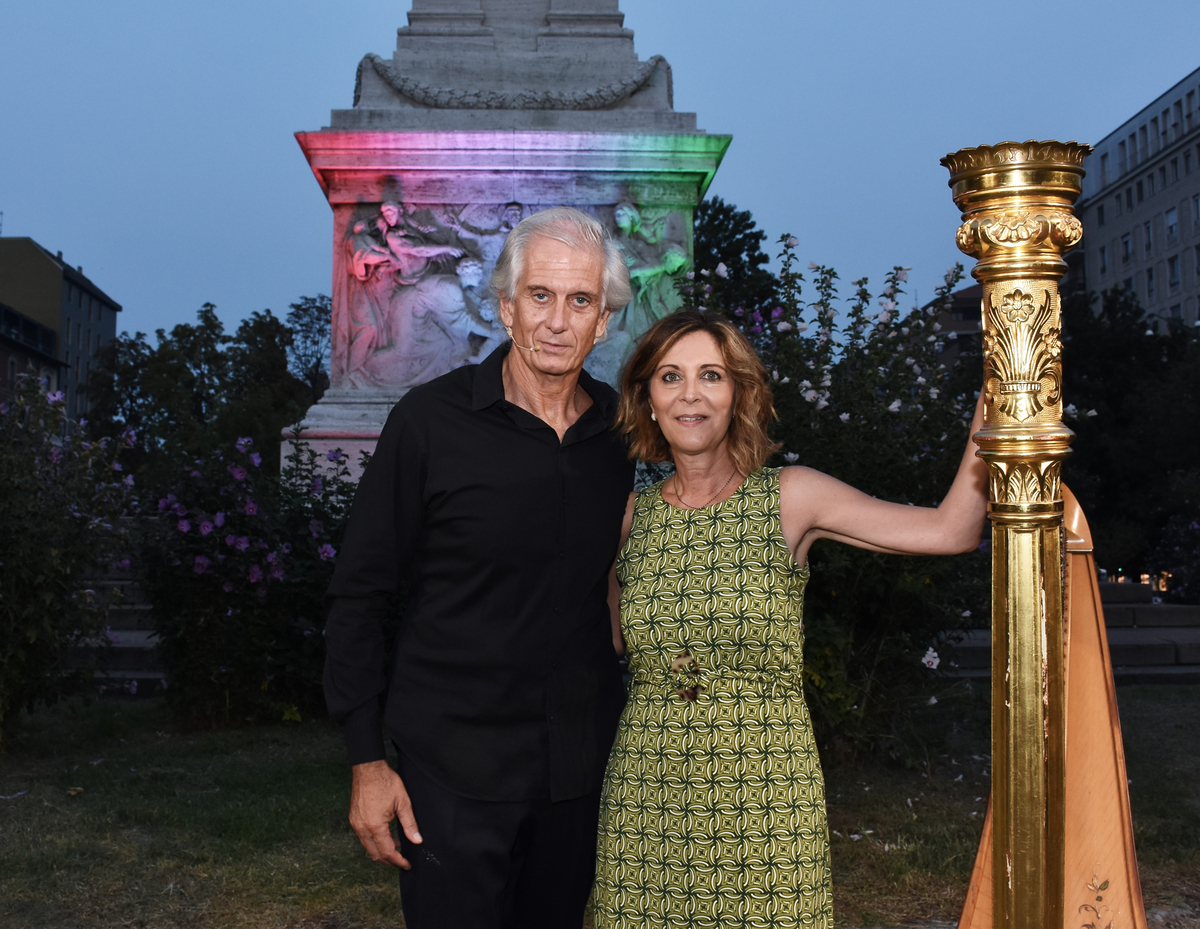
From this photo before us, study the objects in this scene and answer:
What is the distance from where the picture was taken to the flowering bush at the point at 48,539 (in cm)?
627

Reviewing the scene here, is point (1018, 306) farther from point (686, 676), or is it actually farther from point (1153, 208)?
point (1153, 208)

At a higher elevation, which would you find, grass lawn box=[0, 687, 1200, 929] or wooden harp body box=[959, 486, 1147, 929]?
wooden harp body box=[959, 486, 1147, 929]

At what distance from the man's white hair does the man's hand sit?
1081 millimetres

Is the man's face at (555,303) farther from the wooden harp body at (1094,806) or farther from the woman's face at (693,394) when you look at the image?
the wooden harp body at (1094,806)

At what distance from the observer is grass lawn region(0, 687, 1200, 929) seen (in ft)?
13.6

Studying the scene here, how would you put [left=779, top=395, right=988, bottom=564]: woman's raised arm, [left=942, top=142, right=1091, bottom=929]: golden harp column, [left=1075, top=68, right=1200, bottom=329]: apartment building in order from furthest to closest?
[left=1075, top=68, right=1200, bottom=329]: apartment building < [left=779, top=395, right=988, bottom=564]: woman's raised arm < [left=942, top=142, right=1091, bottom=929]: golden harp column

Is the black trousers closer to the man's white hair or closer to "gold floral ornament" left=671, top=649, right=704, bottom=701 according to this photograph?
"gold floral ornament" left=671, top=649, right=704, bottom=701

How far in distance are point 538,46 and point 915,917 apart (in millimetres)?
9458

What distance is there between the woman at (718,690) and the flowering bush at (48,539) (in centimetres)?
497

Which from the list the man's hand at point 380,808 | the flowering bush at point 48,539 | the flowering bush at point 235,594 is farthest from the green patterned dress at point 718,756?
the flowering bush at point 235,594

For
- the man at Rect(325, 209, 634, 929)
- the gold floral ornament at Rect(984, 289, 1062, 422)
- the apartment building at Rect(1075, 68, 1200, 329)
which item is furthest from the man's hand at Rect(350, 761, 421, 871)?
the apartment building at Rect(1075, 68, 1200, 329)

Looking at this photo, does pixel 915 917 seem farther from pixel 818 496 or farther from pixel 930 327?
pixel 930 327

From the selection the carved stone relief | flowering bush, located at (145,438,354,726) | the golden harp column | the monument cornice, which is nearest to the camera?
the golden harp column

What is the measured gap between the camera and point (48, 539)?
6.39m
